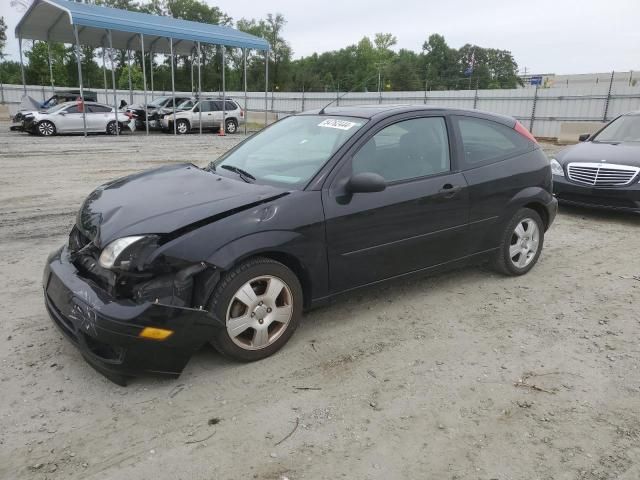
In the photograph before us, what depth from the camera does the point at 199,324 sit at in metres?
2.94

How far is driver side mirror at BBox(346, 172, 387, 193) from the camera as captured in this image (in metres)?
3.55

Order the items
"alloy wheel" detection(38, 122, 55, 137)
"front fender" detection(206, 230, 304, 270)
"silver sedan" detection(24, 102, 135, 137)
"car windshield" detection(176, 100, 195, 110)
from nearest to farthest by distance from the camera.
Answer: "front fender" detection(206, 230, 304, 270), "silver sedan" detection(24, 102, 135, 137), "alloy wheel" detection(38, 122, 55, 137), "car windshield" detection(176, 100, 195, 110)

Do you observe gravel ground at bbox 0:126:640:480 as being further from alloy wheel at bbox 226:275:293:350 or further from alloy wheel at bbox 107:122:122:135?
alloy wheel at bbox 107:122:122:135

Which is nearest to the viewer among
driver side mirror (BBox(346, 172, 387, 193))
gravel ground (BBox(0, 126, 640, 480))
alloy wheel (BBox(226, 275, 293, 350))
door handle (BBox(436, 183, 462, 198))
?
gravel ground (BBox(0, 126, 640, 480))

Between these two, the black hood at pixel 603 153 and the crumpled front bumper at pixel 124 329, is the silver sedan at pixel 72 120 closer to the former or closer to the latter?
the black hood at pixel 603 153

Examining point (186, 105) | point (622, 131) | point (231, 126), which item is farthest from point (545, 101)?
point (622, 131)

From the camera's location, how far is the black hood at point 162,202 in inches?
120

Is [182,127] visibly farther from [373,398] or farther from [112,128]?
[373,398]

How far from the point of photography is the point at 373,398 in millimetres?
3008

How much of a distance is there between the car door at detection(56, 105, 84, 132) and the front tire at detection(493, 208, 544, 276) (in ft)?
66.6

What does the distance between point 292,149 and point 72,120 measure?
65.0 ft

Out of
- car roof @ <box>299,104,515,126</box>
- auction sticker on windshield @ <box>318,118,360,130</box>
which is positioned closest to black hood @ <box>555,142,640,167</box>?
car roof @ <box>299,104,515,126</box>

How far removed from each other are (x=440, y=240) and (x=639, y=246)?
3.52 meters

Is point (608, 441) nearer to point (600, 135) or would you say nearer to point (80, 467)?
point (80, 467)
